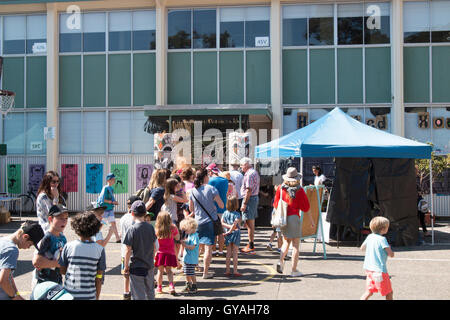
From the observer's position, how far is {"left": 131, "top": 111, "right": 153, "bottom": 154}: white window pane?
754 inches

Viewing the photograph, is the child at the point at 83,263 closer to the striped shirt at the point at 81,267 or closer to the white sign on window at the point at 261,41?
the striped shirt at the point at 81,267

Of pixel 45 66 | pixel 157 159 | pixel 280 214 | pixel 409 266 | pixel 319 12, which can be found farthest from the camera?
pixel 45 66

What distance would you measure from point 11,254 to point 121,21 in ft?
54.6

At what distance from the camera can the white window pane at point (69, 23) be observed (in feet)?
64.4

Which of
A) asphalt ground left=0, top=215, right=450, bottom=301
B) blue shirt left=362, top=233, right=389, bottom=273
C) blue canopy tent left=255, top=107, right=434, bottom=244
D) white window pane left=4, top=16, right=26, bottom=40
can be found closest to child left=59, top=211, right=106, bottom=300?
asphalt ground left=0, top=215, right=450, bottom=301

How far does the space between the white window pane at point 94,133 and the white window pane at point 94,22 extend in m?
3.53

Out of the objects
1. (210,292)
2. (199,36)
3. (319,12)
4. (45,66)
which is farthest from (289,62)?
(210,292)

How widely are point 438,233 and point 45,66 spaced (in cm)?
1638

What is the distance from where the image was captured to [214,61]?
1897cm

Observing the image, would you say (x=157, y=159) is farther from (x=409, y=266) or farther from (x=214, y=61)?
(x=409, y=266)

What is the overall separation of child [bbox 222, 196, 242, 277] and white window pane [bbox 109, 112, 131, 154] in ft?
38.0

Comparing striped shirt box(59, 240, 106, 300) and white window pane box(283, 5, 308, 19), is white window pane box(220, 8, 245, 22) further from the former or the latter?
striped shirt box(59, 240, 106, 300)

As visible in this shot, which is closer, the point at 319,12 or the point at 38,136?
the point at 319,12

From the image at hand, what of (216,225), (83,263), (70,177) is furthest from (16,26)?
(83,263)
